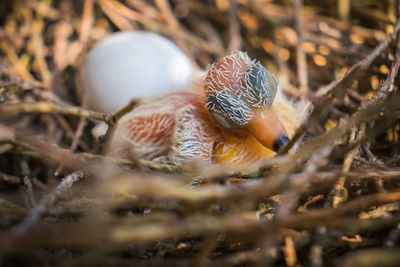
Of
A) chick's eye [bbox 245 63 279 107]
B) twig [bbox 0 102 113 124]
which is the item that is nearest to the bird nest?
twig [bbox 0 102 113 124]


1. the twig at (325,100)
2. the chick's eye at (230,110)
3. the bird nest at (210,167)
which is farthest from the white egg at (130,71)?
the twig at (325,100)

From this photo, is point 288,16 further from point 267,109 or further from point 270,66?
point 267,109

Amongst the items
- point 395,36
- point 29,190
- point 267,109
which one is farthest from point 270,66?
point 29,190

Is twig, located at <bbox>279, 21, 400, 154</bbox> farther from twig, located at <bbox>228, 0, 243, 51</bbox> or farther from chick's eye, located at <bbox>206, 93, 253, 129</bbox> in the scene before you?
twig, located at <bbox>228, 0, 243, 51</bbox>

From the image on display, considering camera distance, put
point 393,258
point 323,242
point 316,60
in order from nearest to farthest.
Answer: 1. point 393,258
2. point 323,242
3. point 316,60

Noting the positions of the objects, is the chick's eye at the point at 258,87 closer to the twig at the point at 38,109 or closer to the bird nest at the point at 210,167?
the bird nest at the point at 210,167

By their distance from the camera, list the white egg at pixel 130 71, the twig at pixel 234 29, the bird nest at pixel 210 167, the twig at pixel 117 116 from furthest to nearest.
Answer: the twig at pixel 234 29 → the white egg at pixel 130 71 → the twig at pixel 117 116 → the bird nest at pixel 210 167
